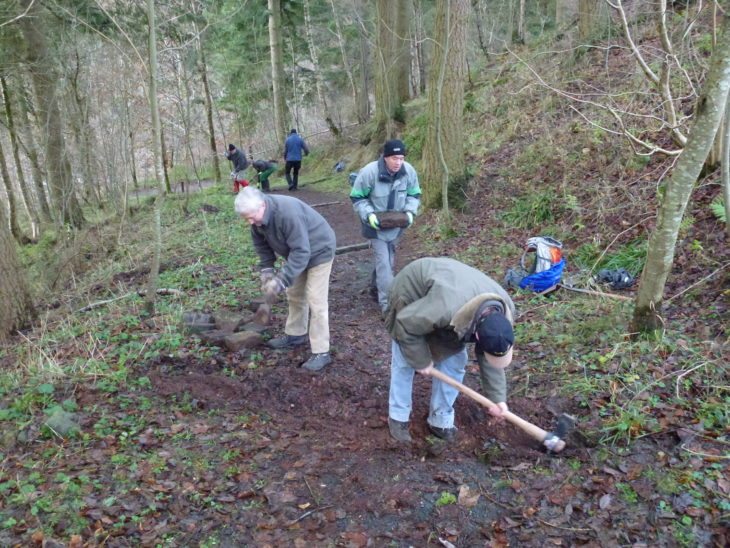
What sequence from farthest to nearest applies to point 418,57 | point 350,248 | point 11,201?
point 418,57, point 11,201, point 350,248

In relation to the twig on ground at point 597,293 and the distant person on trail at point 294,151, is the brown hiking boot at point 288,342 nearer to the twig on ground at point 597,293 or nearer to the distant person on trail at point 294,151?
the twig on ground at point 597,293

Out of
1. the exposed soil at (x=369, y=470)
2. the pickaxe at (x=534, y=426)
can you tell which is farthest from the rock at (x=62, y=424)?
the pickaxe at (x=534, y=426)

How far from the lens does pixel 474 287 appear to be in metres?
2.89

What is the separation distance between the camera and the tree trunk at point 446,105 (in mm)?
8398

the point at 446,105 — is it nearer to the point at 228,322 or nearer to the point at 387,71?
the point at 228,322

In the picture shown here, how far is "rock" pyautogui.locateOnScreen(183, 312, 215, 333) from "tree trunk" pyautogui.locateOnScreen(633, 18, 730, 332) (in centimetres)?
421

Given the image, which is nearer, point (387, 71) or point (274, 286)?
point (274, 286)

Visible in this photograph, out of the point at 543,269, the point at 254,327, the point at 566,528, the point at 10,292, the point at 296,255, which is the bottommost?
the point at 566,528

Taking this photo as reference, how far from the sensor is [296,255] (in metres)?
4.32

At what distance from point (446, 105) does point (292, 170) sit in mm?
7688

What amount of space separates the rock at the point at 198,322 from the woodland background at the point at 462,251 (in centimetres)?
30

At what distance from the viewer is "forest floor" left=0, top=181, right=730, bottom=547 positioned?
2822 mm

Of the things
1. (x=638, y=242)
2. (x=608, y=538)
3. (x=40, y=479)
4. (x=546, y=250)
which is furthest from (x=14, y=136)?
(x=608, y=538)

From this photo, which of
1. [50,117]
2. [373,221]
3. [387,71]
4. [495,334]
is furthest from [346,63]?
[495,334]
